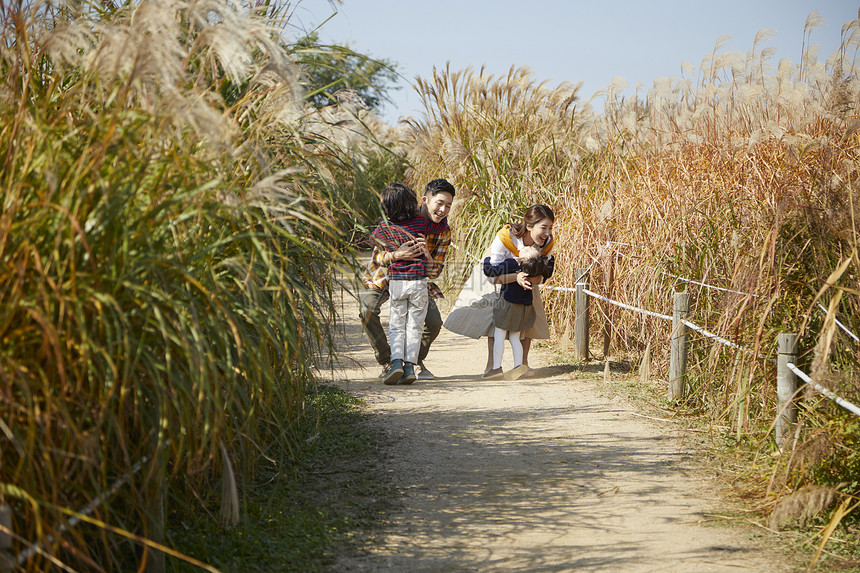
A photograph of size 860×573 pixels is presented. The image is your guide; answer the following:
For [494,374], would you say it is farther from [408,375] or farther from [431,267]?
Result: [431,267]

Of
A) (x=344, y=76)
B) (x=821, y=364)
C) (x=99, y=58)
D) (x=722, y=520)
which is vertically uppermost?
(x=344, y=76)

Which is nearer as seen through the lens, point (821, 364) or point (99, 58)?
point (99, 58)

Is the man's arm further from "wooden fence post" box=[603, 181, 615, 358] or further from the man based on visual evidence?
"wooden fence post" box=[603, 181, 615, 358]

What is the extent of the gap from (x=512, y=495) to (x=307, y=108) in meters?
2.04

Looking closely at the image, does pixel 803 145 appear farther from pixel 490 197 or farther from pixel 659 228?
pixel 490 197

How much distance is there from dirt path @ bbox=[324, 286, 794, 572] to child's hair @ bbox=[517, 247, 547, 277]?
98 centimetres

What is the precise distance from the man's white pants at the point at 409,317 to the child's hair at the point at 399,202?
51 cm

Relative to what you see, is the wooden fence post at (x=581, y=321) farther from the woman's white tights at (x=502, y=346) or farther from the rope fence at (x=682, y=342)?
the woman's white tights at (x=502, y=346)

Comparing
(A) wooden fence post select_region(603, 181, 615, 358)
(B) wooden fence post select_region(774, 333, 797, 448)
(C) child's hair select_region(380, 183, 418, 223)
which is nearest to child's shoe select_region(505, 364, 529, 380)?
(A) wooden fence post select_region(603, 181, 615, 358)

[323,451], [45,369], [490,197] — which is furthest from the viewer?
[490,197]

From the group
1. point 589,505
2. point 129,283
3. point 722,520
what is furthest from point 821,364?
point 129,283

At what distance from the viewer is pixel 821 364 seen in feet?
9.24

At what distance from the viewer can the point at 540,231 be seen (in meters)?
6.30

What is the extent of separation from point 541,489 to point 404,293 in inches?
102
